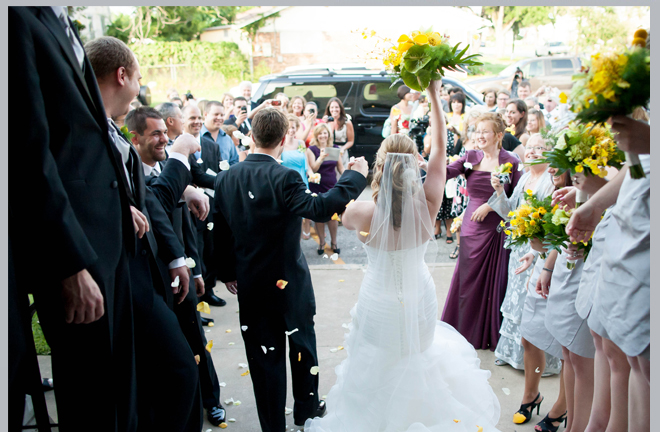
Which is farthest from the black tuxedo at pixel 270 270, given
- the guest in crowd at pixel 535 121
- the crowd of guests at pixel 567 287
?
the guest in crowd at pixel 535 121

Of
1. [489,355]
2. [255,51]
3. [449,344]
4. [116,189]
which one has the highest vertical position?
[255,51]

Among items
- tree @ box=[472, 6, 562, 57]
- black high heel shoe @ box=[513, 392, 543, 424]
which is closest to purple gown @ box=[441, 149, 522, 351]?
black high heel shoe @ box=[513, 392, 543, 424]

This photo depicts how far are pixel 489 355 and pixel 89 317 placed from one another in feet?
11.4

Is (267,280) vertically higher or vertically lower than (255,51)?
lower

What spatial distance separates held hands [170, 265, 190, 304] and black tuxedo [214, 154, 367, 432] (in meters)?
0.42

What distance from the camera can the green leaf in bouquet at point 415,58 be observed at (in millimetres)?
2590

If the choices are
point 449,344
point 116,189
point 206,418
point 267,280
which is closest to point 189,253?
point 267,280

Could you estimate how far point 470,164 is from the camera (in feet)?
15.0

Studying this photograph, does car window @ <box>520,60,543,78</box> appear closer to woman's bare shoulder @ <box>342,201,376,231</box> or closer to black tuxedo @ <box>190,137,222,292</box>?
black tuxedo @ <box>190,137,222,292</box>

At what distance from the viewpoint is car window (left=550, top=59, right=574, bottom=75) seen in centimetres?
1750

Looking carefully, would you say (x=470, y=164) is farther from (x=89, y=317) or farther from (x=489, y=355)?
(x=89, y=317)

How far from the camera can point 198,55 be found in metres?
26.1

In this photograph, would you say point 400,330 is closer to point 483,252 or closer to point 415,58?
point 415,58

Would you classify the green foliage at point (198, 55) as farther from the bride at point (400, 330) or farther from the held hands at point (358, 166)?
the bride at point (400, 330)
